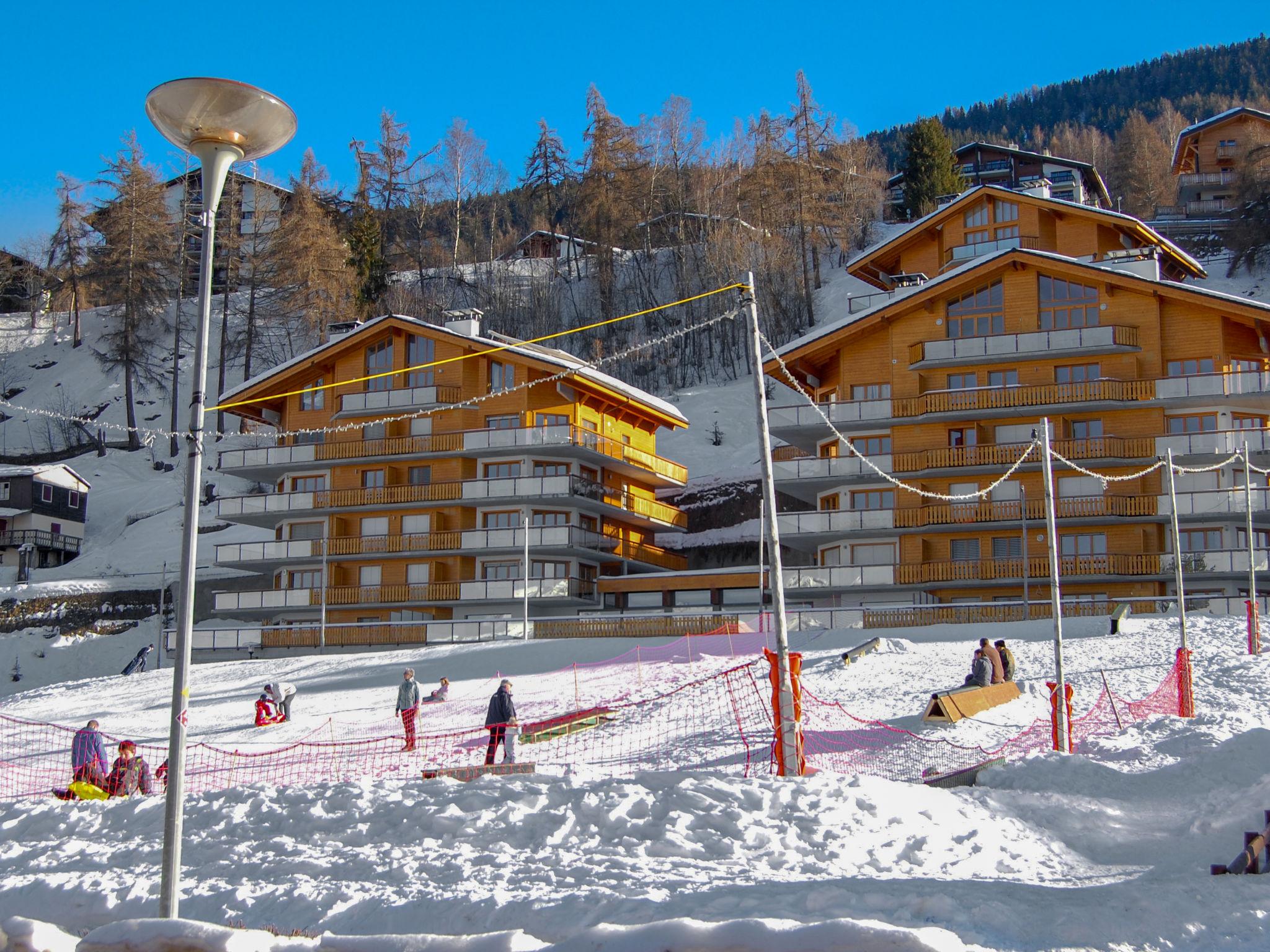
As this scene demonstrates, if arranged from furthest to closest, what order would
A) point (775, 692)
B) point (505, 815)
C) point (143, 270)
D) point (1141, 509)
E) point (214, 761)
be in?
1. point (143, 270)
2. point (1141, 509)
3. point (214, 761)
4. point (775, 692)
5. point (505, 815)

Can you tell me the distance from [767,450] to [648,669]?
1489 cm

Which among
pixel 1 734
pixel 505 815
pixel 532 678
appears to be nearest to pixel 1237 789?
pixel 505 815

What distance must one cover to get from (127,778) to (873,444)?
3610 cm

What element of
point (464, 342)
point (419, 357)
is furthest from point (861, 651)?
point (419, 357)

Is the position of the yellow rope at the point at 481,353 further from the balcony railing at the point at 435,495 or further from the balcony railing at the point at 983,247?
the balcony railing at the point at 983,247

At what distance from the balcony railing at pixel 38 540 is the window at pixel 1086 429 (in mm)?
51719

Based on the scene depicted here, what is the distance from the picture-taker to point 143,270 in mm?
82562

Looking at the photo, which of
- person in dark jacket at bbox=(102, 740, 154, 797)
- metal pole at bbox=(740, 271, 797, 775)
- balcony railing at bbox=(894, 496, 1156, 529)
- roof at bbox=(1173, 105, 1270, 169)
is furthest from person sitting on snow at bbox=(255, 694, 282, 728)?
roof at bbox=(1173, 105, 1270, 169)

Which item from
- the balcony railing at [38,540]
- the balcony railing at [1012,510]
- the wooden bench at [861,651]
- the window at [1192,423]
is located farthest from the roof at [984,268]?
the balcony railing at [38,540]

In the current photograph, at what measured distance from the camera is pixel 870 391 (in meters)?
52.6

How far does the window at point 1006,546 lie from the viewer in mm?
48094

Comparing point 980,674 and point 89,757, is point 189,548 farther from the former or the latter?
point 980,674

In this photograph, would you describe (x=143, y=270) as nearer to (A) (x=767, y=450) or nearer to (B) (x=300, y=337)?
(B) (x=300, y=337)

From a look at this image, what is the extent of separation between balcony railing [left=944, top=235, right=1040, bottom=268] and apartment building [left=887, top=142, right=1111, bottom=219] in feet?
122
